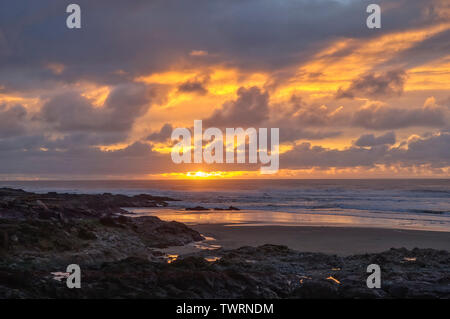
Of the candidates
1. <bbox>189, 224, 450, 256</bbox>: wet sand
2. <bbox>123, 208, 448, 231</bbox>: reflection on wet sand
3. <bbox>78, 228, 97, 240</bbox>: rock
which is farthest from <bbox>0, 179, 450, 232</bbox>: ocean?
<bbox>78, 228, 97, 240</bbox>: rock

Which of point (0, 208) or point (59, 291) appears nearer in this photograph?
point (59, 291)

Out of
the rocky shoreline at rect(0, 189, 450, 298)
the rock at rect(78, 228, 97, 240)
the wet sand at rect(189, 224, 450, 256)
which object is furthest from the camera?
the wet sand at rect(189, 224, 450, 256)

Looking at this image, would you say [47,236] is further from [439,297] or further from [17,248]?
[439,297]

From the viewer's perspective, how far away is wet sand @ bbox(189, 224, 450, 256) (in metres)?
22.3

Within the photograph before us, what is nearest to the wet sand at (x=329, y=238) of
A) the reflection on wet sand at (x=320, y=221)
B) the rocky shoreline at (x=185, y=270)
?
the reflection on wet sand at (x=320, y=221)

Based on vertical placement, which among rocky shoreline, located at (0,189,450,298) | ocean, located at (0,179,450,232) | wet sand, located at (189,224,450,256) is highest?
rocky shoreline, located at (0,189,450,298)

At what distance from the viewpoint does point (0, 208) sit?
22031mm

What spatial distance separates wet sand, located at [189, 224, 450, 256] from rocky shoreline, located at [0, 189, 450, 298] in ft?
13.9

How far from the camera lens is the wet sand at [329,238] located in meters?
22.3

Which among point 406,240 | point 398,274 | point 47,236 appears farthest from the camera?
point 406,240

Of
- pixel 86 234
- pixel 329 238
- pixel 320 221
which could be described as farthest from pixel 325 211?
pixel 86 234

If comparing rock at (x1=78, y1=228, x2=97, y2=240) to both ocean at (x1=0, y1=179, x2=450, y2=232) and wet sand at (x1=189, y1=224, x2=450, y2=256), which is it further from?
ocean at (x1=0, y1=179, x2=450, y2=232)
